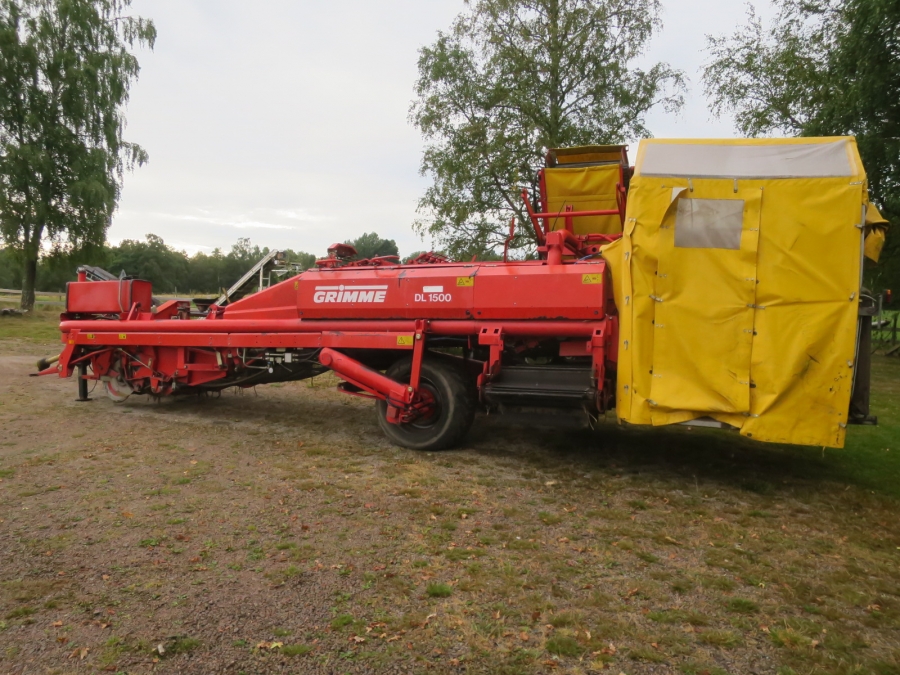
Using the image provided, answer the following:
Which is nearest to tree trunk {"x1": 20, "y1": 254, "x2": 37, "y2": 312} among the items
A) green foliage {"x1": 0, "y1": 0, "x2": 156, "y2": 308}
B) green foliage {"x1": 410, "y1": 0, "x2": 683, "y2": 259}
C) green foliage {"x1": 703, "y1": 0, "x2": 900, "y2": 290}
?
green foliage {"x1": 0, "y1": 0, "x2": 156, "y2": 308}

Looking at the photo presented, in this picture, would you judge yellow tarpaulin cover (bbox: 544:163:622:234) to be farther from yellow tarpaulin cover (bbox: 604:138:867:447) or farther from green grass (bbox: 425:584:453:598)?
green grass (bbox: 425:584:453:598)

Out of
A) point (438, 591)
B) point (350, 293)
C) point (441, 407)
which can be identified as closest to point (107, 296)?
point (350, 293)

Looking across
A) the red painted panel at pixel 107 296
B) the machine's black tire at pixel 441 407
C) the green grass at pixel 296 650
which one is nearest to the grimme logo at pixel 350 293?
the machine's black tire at pixel 441 407

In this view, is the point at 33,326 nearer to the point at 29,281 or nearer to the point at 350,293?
the point at 29,281

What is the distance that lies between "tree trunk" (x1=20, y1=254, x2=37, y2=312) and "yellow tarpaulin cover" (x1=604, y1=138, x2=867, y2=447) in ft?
80.1

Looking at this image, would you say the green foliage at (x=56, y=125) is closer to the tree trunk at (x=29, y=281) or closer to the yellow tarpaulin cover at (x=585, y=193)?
the tree trunk at (x=29, y=281)

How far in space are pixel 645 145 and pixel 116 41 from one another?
84.1ft

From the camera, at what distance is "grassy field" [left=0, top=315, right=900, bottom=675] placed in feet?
9.15

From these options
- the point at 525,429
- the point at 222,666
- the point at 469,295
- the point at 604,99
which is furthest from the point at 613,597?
the point at 604,99

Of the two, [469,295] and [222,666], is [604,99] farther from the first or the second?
[222,666]

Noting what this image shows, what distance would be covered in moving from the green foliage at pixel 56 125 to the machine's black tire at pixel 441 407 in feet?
68.3

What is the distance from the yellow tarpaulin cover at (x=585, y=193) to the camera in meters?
6.81

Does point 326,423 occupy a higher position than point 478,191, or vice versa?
point 478,191

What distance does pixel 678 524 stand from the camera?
4.31 meters
